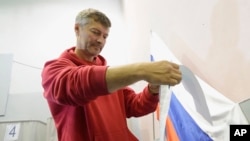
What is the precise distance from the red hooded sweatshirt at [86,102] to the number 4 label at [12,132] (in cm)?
142

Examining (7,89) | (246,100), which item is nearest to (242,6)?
(246,100)

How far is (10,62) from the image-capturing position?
2645mm

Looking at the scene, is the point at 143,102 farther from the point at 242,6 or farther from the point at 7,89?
the point at 7,89

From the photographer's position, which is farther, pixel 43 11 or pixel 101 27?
pixel 43 11

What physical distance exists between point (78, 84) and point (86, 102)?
7 centimetres

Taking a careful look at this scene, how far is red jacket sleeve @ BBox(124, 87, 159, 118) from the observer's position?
963mm

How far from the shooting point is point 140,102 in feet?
3.37

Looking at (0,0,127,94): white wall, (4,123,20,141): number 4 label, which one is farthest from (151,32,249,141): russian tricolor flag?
(0,0,127,94): white wall

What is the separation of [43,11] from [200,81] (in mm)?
2536

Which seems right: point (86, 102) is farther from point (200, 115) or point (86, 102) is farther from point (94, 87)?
point (200, 115)

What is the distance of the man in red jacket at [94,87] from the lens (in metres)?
0.65

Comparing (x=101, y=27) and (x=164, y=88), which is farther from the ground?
(x=101, y=27)

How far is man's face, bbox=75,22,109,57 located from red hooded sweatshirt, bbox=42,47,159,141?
57 mm

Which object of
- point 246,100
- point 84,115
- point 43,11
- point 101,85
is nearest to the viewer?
point 246,100
